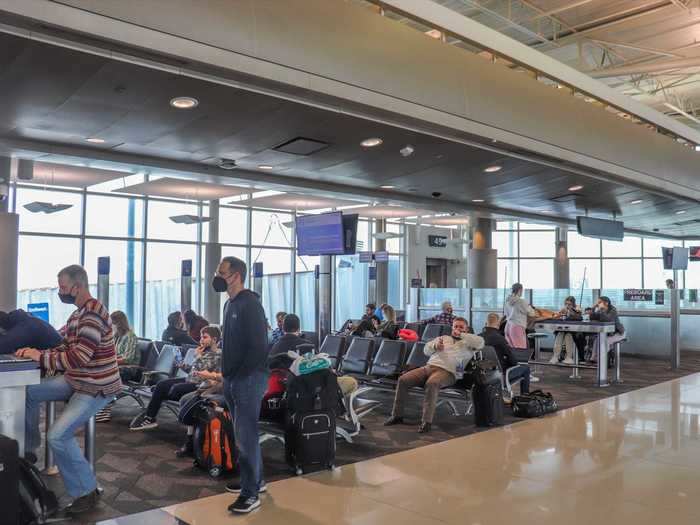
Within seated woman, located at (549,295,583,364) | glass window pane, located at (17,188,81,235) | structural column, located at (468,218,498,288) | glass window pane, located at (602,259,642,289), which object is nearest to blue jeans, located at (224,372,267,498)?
seated woman, located at (549,295,583,364)

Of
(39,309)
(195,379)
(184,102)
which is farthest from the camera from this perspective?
(39,309)

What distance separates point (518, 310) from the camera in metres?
10.0

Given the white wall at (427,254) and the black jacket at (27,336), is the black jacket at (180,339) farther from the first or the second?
the white wall at (427,254)

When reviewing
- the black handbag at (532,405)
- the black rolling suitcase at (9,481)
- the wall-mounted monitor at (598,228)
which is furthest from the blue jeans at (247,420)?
the wall-mounted monitor at (598,228)

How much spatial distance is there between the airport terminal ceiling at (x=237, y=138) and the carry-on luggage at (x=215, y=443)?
288 centimetres

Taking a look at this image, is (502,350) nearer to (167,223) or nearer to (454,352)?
(454,352)

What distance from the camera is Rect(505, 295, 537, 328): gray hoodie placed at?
9953 millimetres

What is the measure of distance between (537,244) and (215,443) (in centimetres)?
2273

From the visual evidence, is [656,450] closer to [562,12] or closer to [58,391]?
[58,391]

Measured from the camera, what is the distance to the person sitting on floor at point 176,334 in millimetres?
7742

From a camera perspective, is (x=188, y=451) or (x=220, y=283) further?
(x=188, y=451)

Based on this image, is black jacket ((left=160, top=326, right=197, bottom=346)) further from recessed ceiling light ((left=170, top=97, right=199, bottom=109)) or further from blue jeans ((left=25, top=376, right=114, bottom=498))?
blue jeans ((left=25, top=376, right=114, bottom=498))

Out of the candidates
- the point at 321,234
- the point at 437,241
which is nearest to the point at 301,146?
the point at 321,234

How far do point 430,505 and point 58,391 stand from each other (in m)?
2.48
